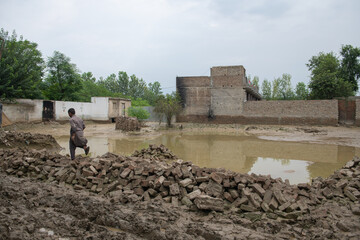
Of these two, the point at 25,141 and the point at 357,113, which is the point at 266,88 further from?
the point at 25,141

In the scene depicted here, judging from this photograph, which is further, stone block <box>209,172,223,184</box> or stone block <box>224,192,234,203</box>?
stone block <box>209,172,223,184</box>

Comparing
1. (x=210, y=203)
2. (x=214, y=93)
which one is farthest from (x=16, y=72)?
(x=210, y=203)

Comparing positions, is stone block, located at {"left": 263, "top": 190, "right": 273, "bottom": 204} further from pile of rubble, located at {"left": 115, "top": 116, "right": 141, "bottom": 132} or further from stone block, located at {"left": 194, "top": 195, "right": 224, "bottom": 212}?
pile of rubble, located at {"left": 115, "top": 116, "right": 141, "bottom": 132}

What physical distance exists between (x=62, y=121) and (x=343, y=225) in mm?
23265

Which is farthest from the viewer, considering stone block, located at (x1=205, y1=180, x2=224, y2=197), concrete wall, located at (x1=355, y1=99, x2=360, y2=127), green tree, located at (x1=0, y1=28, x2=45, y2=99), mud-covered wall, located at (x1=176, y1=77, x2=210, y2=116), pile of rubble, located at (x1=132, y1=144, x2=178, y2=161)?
mud-covered wall, located at (x1=176, y1=77, x2=210, y2=116)

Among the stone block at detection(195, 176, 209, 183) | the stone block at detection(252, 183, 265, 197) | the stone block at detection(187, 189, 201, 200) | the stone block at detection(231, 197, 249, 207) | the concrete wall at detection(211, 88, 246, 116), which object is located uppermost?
the concrete wall at detection(211, 88, 246, 116)

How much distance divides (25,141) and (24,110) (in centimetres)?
1091

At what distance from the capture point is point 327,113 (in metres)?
22.3

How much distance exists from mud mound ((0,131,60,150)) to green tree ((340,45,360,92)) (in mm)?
34161

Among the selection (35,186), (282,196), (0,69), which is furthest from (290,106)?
(0,69)

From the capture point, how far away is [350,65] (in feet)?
104

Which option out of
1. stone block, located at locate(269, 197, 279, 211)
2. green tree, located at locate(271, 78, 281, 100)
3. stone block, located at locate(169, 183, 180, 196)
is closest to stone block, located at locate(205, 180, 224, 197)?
stone block, located at locate(169, 183, 180, 196)

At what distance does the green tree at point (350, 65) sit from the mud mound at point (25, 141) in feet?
112

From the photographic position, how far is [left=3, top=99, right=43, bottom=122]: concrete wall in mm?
18712
